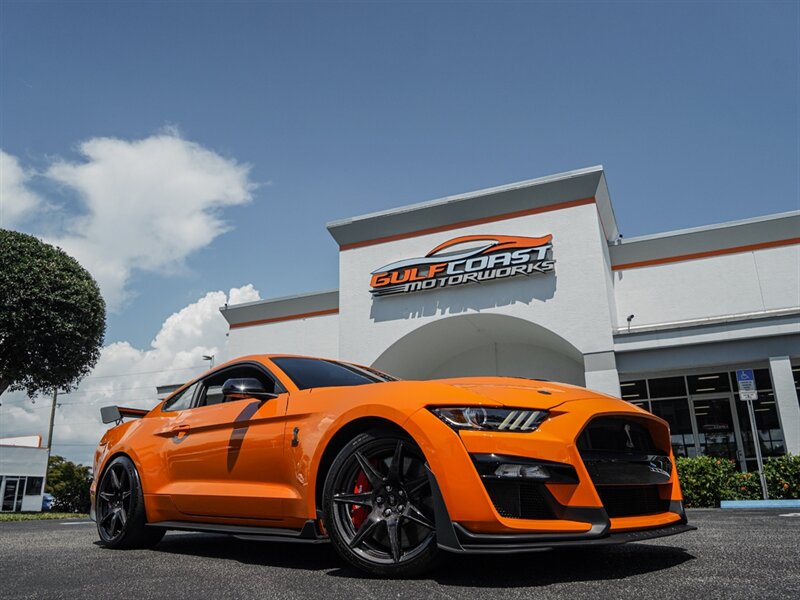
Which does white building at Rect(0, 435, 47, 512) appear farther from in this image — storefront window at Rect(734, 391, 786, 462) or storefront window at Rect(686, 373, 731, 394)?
storefront window at Rect(734, 391, 786, 462)

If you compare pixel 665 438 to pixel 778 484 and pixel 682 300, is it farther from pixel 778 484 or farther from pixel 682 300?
pixel 682 300

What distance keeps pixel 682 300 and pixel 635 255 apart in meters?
1.70

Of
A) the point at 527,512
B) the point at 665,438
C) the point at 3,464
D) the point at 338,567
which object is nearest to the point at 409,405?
the point at 527,512

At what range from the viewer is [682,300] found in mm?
16156

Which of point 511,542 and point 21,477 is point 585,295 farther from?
point 21,477

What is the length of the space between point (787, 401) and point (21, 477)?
3553cm

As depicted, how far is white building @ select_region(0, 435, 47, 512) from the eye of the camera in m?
31.8

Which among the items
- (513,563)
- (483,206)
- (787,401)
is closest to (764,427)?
(787,401)

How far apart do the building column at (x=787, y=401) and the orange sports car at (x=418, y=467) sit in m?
11.0

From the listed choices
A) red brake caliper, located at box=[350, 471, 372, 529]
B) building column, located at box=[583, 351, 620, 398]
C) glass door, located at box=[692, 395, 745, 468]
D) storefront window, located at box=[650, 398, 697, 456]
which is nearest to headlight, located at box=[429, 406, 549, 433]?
red brake caliper, located at box=[350, 471, 372, 529]

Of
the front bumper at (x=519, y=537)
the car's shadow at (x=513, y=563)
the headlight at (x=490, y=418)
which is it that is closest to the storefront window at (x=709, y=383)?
the car's shadow at (x=513, y=563)

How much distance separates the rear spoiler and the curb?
33.8ft

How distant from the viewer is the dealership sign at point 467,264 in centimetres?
1555

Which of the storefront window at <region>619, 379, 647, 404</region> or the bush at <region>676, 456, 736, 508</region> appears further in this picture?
the storefront window at <region>619, 379, 647, 404</region>
